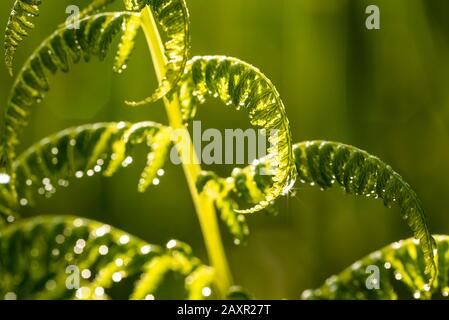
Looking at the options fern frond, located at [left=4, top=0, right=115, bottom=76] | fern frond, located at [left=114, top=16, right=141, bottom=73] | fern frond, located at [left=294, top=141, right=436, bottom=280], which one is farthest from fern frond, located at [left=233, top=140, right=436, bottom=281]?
fern frond, located at [left=4, top=0, right=115, bottom=76]

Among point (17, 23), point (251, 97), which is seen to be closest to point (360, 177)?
point (251, 97)

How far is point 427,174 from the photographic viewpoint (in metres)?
2.46

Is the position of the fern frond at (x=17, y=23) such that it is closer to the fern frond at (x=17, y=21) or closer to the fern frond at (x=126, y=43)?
the fern frond at (x=17, y=21)

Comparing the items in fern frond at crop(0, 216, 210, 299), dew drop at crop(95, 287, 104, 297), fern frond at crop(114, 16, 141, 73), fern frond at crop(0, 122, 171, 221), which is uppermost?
fern frond at crop(114, 16, 141, 73)

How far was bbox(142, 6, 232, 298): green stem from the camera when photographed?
1.23 m

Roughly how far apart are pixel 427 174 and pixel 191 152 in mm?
1452

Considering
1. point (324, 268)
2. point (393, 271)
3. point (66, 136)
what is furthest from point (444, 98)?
point (66, 136)

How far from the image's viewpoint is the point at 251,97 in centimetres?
104

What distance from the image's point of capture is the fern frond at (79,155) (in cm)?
129

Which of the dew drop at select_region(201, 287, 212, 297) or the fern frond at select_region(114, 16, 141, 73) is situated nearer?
the fern frond at select_region(114, 16, 141, 73)

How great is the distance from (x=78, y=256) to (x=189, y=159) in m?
0.36

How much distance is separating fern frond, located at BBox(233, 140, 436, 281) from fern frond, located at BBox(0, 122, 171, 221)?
25 centimetres

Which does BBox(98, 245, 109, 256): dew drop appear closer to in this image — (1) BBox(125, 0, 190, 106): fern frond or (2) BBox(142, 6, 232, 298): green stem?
(2) BBox(142, 6, 232, 298): green stem
